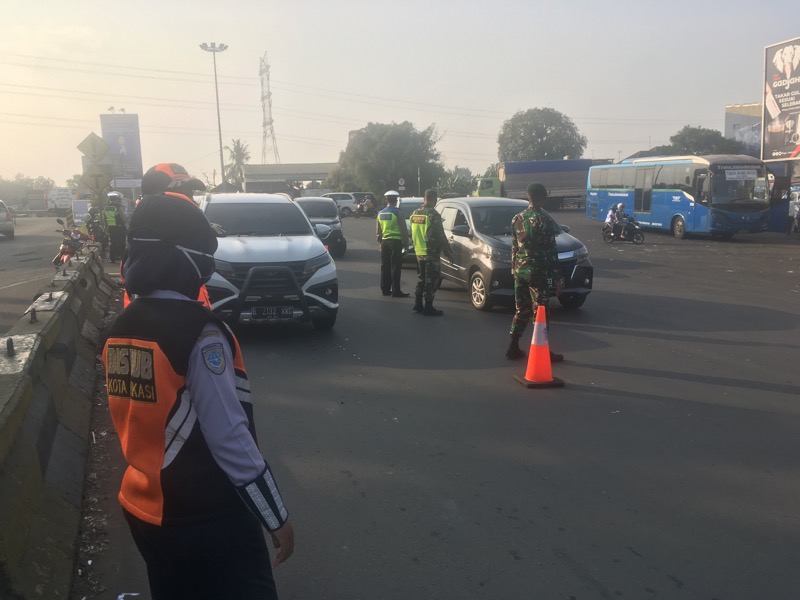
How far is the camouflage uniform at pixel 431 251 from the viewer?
35.8 feet

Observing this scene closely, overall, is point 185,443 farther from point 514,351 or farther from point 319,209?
point 319,209

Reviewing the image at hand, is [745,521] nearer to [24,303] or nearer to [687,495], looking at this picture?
[687,495]

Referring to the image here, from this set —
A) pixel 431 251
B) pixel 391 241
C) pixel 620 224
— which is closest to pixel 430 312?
pixel 431 251

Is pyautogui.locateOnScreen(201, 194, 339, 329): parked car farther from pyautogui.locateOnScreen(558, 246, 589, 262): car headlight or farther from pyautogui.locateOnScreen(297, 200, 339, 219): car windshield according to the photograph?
pyautogui.locateOnScreen(297, 200, 339, 219): car windshield

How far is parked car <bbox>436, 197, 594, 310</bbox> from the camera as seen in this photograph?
1141 centimetres

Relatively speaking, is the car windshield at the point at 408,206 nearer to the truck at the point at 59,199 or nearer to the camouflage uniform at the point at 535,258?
the camouflage uniform at the point at 535,258

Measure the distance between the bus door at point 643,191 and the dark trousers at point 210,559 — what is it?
29.6 m

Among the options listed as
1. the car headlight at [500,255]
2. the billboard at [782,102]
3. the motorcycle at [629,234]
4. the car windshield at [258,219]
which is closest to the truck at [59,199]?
the motorcycle at [629,234]

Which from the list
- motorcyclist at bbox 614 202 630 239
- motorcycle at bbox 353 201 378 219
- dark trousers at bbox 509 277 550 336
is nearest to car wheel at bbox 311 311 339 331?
dark trousers at bbox 509 277 550 336

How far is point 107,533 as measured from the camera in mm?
4148

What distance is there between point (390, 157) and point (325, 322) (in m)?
60.6

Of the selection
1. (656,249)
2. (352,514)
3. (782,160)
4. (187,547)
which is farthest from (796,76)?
(187,547)

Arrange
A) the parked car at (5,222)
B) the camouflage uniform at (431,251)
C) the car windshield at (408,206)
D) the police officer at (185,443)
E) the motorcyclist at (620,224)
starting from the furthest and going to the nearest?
the parked car at (5,222) < the motorcyclist at (620,224) < the car windshield at (408,206) < the camouflage uniform at (431,251) < the police officer at (185,443)

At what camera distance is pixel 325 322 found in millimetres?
9930
